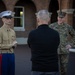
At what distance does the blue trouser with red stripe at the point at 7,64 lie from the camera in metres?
5.86

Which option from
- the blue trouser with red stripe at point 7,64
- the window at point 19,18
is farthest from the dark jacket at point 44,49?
the window at point 19,18

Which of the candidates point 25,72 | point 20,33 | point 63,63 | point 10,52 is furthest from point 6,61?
point 20,33

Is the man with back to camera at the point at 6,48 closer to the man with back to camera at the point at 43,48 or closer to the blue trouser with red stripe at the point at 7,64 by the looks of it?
the blue trouser with red stripe at the point at 7,64

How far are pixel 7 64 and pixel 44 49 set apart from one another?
1.81 meters

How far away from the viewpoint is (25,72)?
10391 mm

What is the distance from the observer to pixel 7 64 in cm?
588

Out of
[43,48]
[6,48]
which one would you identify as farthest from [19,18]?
[43,48]

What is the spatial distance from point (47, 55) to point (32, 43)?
27cm

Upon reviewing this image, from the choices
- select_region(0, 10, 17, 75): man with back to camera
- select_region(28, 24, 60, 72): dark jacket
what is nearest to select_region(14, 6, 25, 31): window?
select_region(0, 10, 17, 75): man with back to camera

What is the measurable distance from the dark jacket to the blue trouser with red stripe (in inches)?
65.0

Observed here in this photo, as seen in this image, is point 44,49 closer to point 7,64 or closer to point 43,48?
point 43,48

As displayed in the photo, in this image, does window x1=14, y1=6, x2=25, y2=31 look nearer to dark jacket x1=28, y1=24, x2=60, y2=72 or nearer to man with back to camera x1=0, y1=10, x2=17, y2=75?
man with back to camera x1=0, y1=10, x2=17, y2=75

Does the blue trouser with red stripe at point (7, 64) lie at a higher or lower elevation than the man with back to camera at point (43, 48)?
lower

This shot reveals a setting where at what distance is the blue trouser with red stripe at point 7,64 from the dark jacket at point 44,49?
165 centimetres
